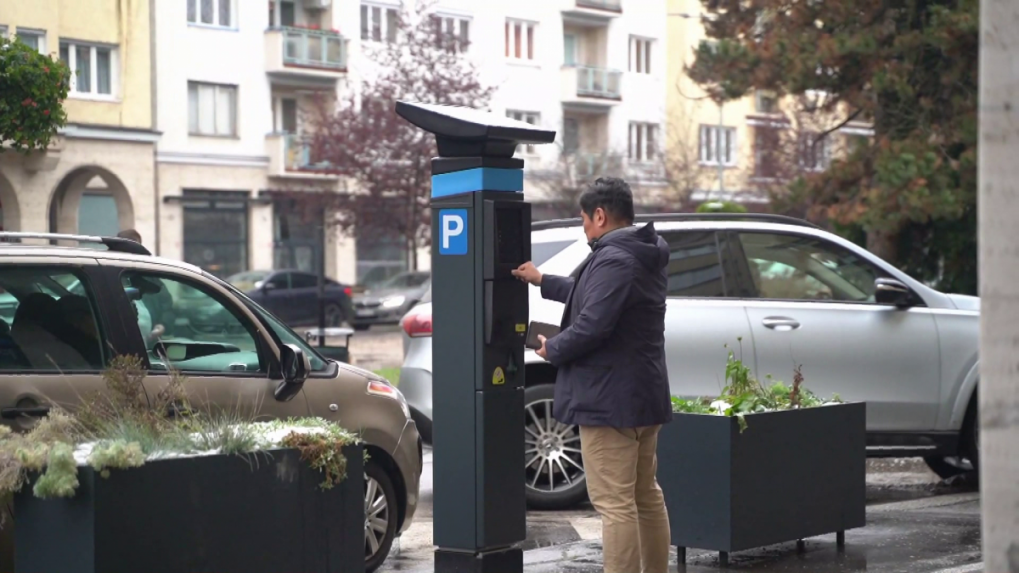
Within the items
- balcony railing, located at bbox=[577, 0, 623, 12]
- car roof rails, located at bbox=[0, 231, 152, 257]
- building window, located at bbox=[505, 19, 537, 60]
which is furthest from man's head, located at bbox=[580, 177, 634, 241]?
balcony railing, located at bbox=[577, 0, 623, 12]

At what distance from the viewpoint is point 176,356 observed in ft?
22.6

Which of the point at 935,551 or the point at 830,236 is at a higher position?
the point at 830,236

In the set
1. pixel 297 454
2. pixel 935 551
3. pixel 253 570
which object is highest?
pixel 297 454

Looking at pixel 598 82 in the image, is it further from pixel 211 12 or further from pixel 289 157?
pixel 211 12

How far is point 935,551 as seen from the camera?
25.8 ft

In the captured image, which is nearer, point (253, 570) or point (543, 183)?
point (253, 570)

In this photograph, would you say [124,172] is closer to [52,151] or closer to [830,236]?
[52,151]

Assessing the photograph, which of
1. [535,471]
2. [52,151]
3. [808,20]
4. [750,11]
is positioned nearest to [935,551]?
[535,471]

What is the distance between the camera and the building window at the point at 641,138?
53250 mm

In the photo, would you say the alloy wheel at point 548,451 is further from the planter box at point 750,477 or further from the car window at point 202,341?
the car window at point 202,341

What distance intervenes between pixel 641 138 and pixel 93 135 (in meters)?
22.8

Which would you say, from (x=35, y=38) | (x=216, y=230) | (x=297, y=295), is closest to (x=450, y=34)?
(x=216, y=230)

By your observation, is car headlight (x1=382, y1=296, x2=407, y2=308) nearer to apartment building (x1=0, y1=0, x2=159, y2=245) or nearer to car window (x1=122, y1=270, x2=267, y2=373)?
apartment building (x1=0, y1=0, x2=159, y2=245)

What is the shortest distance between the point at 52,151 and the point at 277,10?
1098 cm
